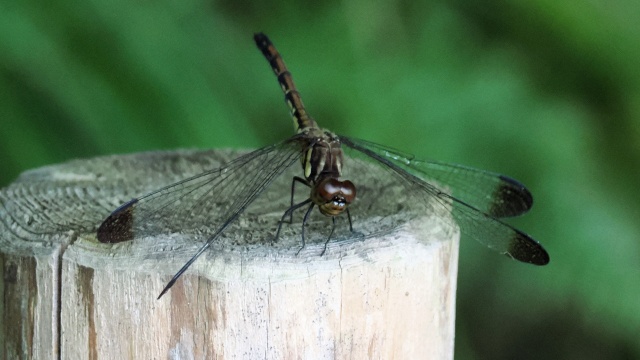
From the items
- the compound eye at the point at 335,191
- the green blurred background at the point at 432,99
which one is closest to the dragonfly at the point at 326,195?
the compound eye at the point at 335,191

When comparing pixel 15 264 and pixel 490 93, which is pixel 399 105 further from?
pixel 15 264

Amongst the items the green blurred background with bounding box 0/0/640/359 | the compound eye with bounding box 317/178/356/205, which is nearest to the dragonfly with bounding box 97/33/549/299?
the compound eye with bounding box 317/178/356/205

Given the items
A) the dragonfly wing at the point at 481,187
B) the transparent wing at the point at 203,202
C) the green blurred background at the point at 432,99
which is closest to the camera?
the transparent wing at the point at 203,202

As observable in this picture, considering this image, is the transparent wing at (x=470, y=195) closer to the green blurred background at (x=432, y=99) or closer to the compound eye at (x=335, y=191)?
the compound eye at (x=335, y=191)

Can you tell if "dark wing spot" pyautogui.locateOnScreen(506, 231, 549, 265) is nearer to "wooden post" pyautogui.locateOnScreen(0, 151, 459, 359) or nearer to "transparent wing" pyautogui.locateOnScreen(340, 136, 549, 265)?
"transparent wing" pyautogui.locateOnScreen(340, 136, 549, 265)

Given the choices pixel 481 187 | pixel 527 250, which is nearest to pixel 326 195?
pixel 527 250

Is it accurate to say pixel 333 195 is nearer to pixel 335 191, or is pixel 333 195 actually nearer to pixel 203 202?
pixel 335 191
